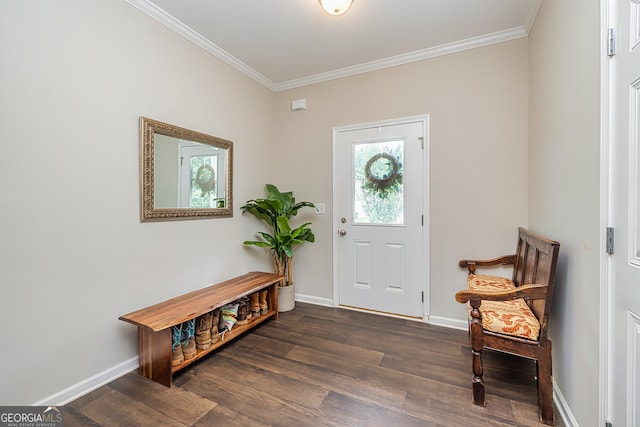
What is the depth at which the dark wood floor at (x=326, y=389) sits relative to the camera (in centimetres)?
149

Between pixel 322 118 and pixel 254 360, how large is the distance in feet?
8.44

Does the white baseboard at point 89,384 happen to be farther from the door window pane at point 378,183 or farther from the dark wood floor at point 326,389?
the door window pane at point 378,183

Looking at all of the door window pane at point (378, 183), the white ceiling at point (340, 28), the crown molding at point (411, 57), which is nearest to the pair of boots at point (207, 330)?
the door window pane at point (378, 183)

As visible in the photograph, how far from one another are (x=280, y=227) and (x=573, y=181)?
233 centimetres

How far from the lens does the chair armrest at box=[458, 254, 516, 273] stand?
2342 mm

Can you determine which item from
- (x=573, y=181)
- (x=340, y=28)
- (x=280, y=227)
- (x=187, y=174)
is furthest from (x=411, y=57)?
(x=187, y=174)

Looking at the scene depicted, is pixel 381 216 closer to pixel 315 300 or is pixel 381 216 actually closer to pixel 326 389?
pixel 315 300

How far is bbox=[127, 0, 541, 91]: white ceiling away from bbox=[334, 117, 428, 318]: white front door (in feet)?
2.31

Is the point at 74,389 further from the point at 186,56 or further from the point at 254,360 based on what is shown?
the point at 186,56

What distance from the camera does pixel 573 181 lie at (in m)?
1.42

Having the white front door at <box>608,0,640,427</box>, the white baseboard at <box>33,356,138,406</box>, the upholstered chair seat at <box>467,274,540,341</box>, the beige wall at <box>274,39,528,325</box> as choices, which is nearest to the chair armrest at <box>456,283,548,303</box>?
the upholstered chair seat at <box>467,274,540,341</box>

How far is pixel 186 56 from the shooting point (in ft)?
7.66

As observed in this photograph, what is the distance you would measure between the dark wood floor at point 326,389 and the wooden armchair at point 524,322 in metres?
0.19

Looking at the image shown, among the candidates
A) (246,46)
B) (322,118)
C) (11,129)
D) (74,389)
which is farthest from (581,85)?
(74,389)
